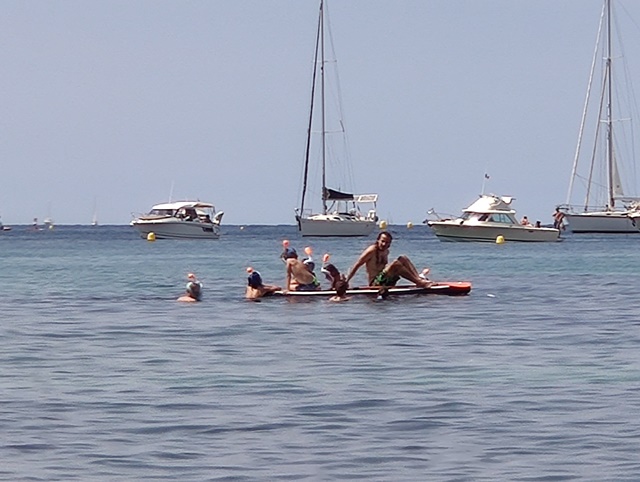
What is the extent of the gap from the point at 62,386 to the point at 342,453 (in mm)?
5817

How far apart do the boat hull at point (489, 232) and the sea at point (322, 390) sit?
176 ft

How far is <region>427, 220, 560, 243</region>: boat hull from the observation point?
9069 centimetres

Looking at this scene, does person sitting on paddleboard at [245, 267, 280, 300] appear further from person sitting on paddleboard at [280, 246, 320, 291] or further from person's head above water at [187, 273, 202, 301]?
person's head above water at [187, 273, 202, 301]

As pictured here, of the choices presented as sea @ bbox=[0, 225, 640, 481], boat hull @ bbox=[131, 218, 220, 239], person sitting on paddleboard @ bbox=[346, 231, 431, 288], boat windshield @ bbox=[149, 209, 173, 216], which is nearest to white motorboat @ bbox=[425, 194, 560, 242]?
boat hull @ bbox=[131, 218, 220, 239]

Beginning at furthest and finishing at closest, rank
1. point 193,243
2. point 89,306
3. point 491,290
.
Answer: point 193,243 → point 491,290 → point 89,306

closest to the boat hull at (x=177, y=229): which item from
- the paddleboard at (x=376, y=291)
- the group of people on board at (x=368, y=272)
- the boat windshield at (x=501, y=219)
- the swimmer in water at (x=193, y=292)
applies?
the boat windshield at (x=501, y=219)

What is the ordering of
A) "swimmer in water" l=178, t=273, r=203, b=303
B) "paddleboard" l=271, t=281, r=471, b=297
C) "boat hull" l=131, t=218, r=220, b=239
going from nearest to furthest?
1. "paddleboard" l=271, t=281, r=471, b=297
2. "swimmer in water" l=178, t=273, r=203, b=303
3. "boat hull" l=131, t=218, r=220, b=239

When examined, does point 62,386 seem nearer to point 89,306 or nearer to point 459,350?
point 459,350

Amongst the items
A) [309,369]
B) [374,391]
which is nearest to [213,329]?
[309,369]

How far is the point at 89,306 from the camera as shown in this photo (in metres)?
36.4

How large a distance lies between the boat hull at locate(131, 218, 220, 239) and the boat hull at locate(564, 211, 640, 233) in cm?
2657

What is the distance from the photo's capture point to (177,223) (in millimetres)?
113500

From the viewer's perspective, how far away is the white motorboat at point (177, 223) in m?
114

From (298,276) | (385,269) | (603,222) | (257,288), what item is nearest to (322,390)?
(385,269)
